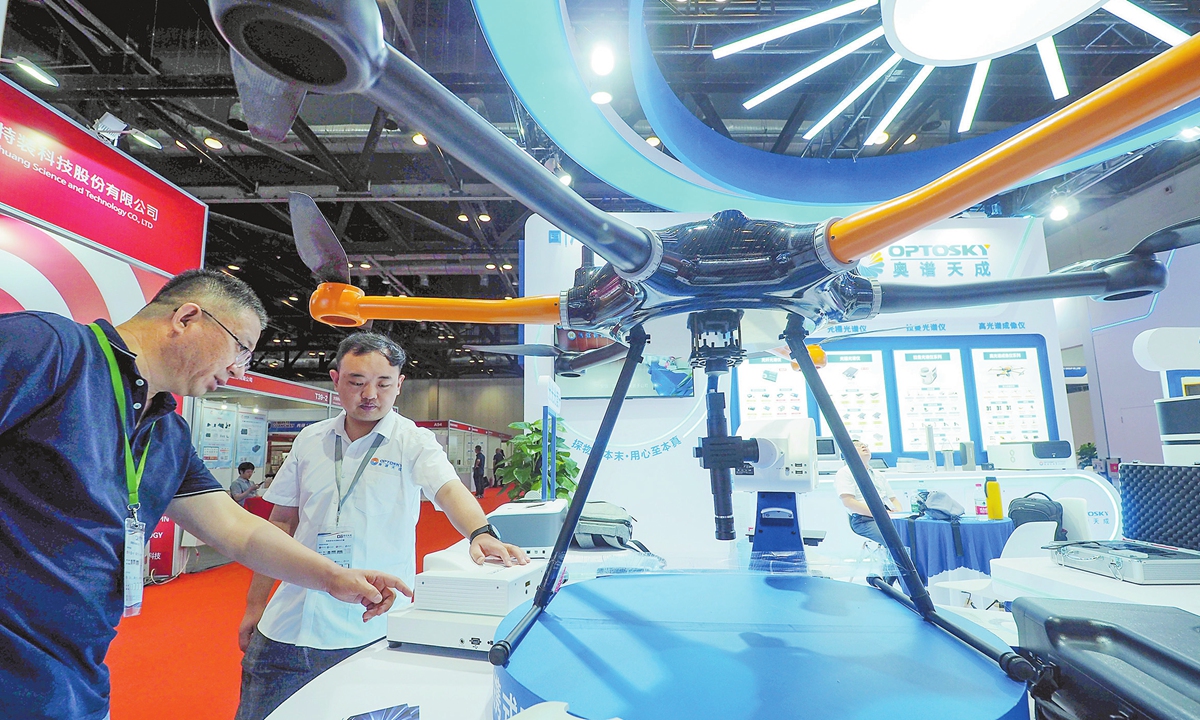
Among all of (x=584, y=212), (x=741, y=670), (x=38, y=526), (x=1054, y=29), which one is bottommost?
(x=741, y=670)

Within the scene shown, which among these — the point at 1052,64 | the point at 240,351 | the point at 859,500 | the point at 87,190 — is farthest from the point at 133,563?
the point at 1052,64

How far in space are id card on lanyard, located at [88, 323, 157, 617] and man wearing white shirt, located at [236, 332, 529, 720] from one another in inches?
21.4

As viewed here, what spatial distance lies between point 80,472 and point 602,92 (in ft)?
11.8

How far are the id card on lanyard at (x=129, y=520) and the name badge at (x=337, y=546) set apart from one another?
541 millimetres

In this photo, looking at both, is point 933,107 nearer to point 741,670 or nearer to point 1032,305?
point 1032,305

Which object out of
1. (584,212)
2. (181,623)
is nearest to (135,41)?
(181,623)

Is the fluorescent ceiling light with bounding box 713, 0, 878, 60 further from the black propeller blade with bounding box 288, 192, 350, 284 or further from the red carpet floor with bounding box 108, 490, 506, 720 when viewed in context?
the red carpet floor with bounding box 108, 490, 506, 720

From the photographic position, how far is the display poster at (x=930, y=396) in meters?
5.78

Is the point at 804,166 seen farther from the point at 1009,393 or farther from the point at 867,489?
the point at 1009,393

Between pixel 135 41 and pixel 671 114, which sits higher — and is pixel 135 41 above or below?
above

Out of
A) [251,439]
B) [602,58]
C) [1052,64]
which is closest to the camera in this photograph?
[1052,64]

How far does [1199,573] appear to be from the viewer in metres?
1.38

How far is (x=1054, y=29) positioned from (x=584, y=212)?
1736 mm

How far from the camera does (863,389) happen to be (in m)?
5.84
